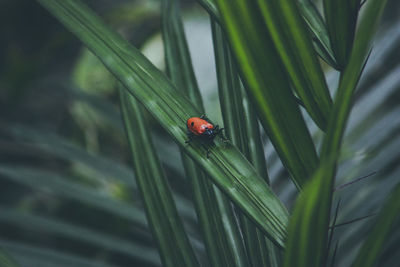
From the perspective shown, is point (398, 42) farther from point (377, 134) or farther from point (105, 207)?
point (105, 207)

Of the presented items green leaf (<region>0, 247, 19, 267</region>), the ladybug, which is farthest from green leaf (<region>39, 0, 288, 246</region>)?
green leaf (<region>0, 247, 19, 267</region>)

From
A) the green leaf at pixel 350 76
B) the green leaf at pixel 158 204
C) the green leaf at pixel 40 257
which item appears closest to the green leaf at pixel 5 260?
the green leaf at pixel 158 204

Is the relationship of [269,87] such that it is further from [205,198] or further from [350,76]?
[205,198]

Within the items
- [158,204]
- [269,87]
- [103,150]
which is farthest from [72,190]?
[103,150]

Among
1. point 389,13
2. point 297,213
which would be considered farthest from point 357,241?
point 389,13

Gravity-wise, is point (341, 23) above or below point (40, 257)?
below

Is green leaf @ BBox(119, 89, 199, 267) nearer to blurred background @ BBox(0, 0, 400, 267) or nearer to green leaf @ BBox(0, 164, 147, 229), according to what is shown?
blurred background @ BBox(0, 0, 400, 267)
